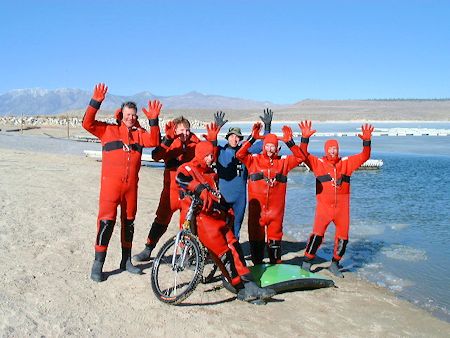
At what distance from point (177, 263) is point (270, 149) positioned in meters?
1.87

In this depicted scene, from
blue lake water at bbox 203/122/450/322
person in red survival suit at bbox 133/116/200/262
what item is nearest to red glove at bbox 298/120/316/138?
person in red survival suit at bbox 133/116/200/262

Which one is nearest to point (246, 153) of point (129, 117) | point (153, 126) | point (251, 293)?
Result: point (153, 126)

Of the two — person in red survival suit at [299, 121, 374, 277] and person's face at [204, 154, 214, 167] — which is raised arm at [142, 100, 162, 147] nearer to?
person's face at [204, 154, 214, 167]

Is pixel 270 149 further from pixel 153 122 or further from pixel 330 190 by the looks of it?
pixel 153 122

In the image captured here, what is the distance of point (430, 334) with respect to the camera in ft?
16.6

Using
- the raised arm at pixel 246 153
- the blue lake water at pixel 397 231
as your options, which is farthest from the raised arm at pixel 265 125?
the blue lake water at pixel 397 231

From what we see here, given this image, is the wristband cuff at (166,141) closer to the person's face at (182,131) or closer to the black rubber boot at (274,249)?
the person's face at (182,131)

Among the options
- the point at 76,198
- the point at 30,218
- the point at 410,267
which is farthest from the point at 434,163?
the point at 30,218

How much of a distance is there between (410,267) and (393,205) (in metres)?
5.38

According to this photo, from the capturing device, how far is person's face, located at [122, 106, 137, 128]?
542 cm

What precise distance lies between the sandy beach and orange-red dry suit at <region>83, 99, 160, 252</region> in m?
0.70

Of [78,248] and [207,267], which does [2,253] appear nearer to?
[78,248]

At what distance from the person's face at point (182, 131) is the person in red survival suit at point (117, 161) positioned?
0.72 m

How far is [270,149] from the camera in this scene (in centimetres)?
601
